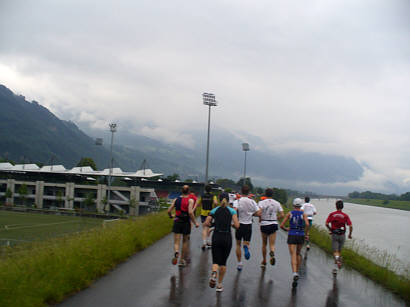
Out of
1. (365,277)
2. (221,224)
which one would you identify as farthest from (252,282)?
(365,277)

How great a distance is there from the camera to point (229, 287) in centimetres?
738

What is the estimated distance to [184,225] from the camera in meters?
9.16

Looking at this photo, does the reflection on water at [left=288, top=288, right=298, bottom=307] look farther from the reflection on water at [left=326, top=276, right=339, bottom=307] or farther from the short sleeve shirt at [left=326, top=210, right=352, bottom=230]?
the short sleeve shirt at [left=326, top=210, right=352, bottom=230]

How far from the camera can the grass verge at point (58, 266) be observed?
5.83m

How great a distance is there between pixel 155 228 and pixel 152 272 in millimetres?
6381

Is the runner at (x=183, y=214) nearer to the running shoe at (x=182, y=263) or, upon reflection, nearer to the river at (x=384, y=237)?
the running shoe at (x=182, y=263)

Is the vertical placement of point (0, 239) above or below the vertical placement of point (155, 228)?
below

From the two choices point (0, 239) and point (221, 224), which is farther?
point (0, 239)

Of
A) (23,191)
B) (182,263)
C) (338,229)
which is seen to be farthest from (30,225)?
(338,229)

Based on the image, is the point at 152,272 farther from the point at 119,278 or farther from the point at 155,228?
the point at 155,228

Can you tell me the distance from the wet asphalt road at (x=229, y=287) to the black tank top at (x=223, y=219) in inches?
46.5

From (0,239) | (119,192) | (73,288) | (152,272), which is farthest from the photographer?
(119,192)

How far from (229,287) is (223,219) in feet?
4.71

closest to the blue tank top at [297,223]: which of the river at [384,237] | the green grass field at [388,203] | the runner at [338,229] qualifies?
the runner at [338,229]
